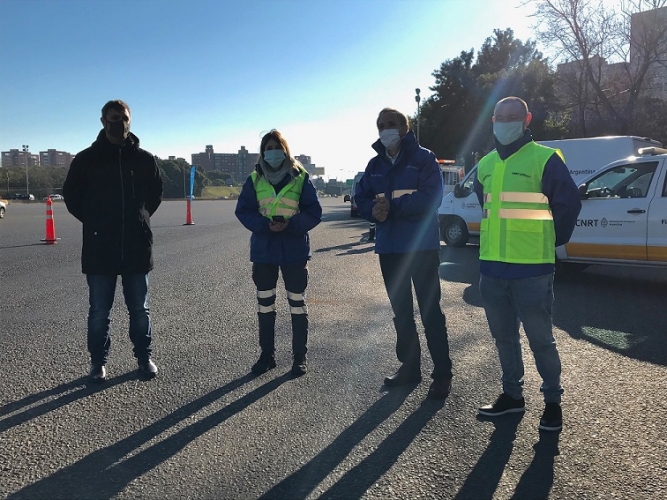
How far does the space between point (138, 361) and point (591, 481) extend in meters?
3.34

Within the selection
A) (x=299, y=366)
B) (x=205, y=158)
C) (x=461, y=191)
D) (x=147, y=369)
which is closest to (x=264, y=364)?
(x=299, y=366)

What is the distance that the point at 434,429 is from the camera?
345 cm

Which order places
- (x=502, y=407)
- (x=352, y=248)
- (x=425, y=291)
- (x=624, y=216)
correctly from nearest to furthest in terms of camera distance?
(x=502, y=407) → (x=425, y=291) → (x=624, y=216) → (x=352, y=248)

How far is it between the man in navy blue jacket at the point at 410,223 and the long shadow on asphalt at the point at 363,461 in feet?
1.19

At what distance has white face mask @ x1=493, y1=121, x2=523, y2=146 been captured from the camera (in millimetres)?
3490

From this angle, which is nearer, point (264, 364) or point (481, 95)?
point (264, 364)

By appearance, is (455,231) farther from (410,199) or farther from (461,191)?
(410,199)

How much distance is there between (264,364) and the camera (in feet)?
14.9

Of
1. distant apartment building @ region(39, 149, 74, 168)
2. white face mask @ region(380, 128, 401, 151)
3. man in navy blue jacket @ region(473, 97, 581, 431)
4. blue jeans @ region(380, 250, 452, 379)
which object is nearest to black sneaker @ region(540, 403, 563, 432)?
man in navy blue jacket @ region(473, 97, 581, 431)

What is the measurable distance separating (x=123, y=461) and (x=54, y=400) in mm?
1170

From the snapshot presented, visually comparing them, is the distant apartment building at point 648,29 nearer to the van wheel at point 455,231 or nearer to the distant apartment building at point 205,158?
the van wheel at point 455,231

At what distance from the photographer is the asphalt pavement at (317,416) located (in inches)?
112

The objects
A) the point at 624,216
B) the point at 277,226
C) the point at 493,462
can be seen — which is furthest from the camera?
the point at 624,216

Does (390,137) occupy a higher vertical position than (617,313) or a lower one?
higher
